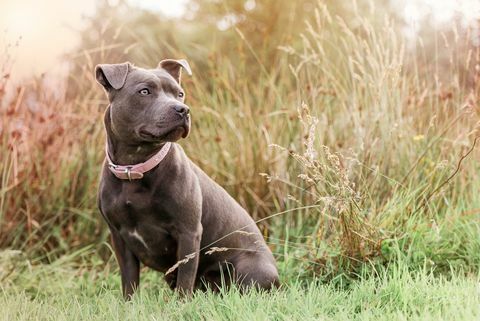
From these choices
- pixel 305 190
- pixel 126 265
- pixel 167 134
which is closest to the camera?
pixel 167 134

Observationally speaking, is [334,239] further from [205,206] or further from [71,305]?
[71,305]

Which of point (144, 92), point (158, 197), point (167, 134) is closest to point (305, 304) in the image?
point (158, 197)

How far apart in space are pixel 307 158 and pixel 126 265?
4.24 ft

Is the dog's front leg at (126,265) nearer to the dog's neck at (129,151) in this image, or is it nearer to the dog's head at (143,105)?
the dog's neck at (129,151)

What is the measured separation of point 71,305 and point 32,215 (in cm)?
166

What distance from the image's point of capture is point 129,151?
13.7ft

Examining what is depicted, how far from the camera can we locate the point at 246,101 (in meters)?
5.96

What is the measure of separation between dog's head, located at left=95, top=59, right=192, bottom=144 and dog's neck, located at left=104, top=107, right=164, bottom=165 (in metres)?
0.04

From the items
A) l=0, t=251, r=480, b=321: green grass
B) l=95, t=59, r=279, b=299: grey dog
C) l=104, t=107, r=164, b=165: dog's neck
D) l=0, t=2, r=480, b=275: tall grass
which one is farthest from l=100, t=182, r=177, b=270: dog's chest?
l=0, t=2, r=480, b=275: tall grass

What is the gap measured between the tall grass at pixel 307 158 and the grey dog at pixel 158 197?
543 millimetres

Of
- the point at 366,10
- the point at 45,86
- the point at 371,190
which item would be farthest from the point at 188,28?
the point at 371,190

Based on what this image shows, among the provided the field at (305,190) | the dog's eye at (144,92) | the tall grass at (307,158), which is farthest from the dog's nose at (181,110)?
the tall grass at (307,158)

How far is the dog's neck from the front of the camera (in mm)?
4176

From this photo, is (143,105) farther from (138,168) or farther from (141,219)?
(141,219)
